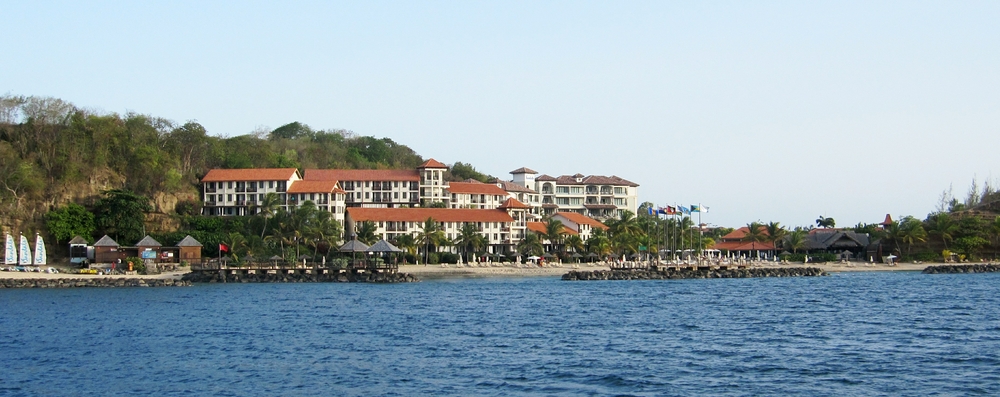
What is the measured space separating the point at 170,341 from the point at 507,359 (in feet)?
44.8

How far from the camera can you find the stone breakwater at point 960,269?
3374 inches

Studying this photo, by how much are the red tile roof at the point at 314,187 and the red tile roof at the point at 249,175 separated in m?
1.27

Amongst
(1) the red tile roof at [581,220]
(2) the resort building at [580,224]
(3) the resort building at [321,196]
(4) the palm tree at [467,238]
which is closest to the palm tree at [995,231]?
(2) the resort building at [580,224]

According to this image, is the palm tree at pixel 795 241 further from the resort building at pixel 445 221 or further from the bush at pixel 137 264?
the bush at pixel 137 264

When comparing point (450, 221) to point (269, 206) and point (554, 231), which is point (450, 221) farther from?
point (269, 206)

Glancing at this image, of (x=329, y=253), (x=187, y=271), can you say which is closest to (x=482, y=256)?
(x=329, y=253)

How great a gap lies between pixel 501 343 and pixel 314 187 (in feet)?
224

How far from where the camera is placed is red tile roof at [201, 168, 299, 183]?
328 ft

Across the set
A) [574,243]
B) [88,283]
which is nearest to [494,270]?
[574,243]

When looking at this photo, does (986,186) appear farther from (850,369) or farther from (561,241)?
(850,369)

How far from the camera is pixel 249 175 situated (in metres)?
101

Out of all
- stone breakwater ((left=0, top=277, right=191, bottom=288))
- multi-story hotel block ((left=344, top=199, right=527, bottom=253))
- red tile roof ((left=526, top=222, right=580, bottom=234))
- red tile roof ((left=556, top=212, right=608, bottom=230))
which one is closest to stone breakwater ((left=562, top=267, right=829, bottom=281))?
multi-story hotel block ((left=344, top=199, right=527, bottom=253))

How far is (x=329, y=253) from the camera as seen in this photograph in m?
86.6

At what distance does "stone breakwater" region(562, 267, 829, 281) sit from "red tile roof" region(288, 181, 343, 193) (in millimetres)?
32082
